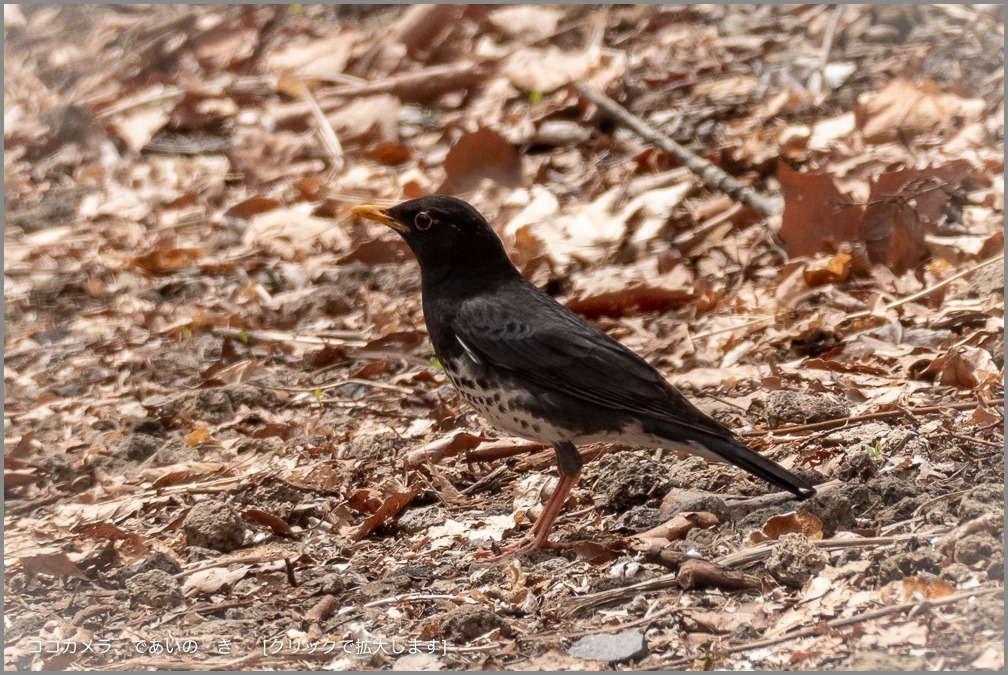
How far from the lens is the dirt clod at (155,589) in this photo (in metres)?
4.63

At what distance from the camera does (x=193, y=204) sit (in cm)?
945

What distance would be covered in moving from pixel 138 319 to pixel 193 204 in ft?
5.84

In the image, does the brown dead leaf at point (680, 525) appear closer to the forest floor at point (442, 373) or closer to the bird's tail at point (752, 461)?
the forest floor at point (442, 373)

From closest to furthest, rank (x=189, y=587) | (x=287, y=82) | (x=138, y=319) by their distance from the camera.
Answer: (x=189, y=587)
(x=138, y=319)
(x=287, y=82)

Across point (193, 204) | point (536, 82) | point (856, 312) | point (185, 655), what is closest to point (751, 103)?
point (536, 82)

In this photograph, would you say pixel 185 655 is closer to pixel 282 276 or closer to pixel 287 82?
pixel 282 276

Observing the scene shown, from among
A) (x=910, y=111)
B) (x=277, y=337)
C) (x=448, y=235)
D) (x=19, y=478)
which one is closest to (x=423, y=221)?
(x=448, y=235)

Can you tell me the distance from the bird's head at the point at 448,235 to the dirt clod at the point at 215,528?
59.9 inches

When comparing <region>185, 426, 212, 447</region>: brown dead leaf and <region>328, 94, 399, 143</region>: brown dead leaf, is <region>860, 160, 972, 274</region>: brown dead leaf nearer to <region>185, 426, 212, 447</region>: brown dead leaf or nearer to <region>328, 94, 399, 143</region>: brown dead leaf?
<region>185, 426, 212, 447</region>: brown dead leaf

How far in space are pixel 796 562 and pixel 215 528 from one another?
259 cm

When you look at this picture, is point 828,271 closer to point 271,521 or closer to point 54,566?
point 271,521

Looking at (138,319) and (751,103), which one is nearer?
(138,319)

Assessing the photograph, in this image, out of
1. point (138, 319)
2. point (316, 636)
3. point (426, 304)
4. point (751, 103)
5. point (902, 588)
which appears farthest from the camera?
point (751, 103)

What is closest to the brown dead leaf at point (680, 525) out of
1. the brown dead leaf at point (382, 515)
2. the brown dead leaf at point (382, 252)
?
the brown dead leaf at point (382, 515)
